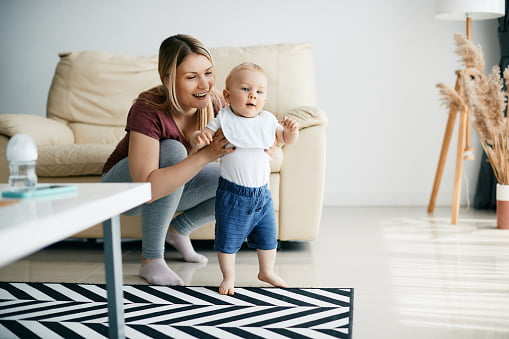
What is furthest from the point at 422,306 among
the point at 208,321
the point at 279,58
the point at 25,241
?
the point at 279,58

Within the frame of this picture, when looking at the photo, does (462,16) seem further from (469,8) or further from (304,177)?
(304,177)

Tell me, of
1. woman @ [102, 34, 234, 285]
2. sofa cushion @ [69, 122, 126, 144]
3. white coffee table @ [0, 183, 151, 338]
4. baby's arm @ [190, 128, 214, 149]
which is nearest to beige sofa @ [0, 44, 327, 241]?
sofa cushion @ [69, 122, 126, 144]

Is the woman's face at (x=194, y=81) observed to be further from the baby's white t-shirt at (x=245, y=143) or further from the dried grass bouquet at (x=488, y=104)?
the dried grass bouquet at (x=488, y=104)

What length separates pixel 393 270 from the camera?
2.06 meters

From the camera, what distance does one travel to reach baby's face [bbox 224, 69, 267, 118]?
1674mm

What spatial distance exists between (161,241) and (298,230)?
0.60m

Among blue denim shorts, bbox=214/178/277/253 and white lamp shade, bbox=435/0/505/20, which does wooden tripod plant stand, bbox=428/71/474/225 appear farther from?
blue denim shorts, bbox=214/178/277/253

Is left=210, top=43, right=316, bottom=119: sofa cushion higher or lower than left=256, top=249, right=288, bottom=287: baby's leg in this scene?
higher

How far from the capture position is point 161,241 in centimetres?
197

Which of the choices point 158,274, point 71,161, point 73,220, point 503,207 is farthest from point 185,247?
point 503,207

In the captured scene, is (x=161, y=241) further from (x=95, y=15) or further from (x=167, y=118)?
(x=95, y=15)

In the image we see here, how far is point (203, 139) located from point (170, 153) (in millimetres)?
248

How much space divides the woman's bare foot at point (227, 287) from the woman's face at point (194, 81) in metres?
0.56

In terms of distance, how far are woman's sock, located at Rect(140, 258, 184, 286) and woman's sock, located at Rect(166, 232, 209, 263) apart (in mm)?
254
